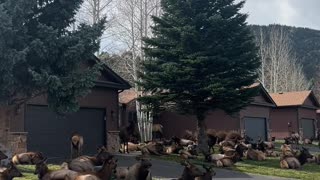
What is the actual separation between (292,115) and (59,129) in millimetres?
33784

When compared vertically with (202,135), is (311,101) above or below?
above

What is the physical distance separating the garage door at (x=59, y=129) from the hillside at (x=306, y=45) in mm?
89686

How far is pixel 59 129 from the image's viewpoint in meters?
22.9

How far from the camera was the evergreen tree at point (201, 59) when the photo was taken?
79.3ft

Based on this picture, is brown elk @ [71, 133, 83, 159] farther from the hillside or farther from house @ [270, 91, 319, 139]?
the hillside

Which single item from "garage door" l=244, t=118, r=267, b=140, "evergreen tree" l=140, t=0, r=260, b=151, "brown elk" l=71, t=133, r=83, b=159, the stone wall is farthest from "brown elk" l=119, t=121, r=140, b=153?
"garage door" l=244, t=118, r=267, b=140

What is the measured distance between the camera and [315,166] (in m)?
23.8

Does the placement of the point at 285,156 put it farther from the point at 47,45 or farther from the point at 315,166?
the point at 47,45

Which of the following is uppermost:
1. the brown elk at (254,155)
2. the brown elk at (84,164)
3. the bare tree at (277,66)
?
the bare tree at (277,66)

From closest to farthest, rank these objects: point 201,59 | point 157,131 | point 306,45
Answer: point 201,59 < point 157,131 < point 306,45

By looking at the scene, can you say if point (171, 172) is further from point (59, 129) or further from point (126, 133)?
point (126, 133)

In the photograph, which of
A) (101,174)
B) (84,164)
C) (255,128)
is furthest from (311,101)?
(101,174)

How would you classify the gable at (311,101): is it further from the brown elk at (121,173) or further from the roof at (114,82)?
the brown elk at (121,173)

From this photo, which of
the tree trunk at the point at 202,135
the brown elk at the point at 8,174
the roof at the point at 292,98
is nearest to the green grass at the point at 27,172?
the brown elk at the point at 8,174
